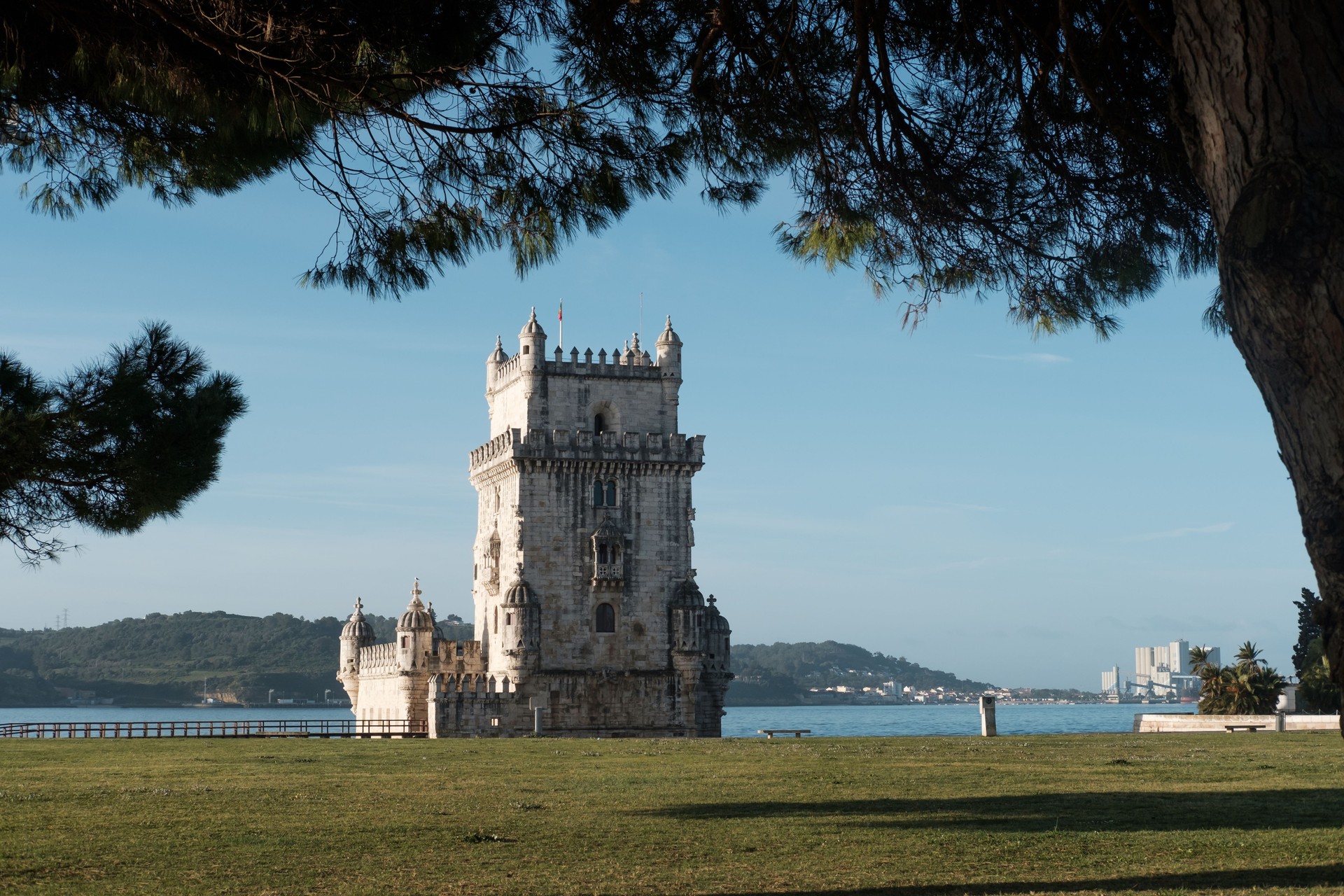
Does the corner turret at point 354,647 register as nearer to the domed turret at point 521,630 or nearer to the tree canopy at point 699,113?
the domed turret at point 521,630

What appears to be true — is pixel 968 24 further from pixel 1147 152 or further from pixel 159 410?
pixel 159 410

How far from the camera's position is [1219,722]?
4869 cm

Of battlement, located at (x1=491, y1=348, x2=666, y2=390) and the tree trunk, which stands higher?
battlement, located at (x1=491, y1=348, x2=666, y2=390)

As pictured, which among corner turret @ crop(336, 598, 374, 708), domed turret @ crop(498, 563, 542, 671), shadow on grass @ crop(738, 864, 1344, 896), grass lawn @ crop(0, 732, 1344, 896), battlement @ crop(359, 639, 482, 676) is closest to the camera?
shadow on grass @ crop(738, 864, 1344, 896)

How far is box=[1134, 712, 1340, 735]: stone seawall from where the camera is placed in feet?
145

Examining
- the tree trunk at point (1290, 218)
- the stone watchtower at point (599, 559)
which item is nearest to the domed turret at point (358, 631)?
the stone watchtower at point (599, 559)

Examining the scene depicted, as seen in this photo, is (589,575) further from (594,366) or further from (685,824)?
(685,824)

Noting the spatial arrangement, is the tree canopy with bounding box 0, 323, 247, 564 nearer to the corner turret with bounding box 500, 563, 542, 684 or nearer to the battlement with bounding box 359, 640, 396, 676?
the corner turret with bounding box 500, 563, 542, 684

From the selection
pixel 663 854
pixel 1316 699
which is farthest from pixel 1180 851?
pixel 1316 699

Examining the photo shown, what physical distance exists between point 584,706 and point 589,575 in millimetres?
5110

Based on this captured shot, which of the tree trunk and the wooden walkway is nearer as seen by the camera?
the tree trunk

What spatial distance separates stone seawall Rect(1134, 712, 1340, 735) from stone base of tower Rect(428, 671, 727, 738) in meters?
16.8

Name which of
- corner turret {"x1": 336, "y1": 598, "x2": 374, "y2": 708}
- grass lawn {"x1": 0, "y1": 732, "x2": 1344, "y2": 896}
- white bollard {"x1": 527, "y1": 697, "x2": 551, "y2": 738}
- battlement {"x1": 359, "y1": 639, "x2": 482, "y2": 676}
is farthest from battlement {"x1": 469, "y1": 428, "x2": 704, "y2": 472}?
grass lawn {"x1": 0, "y1": 732, "x2": 1344, "y2": 896}

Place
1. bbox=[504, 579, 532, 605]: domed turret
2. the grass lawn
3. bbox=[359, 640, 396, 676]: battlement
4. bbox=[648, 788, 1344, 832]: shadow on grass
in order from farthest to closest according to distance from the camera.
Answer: bbox=[359, 640, 396, 676]: battlement → bbox=[504, 579, 532, 605]: domed turret → bbox=[648, 788, 1344, 832]: shadow on grass → the grass lawn
